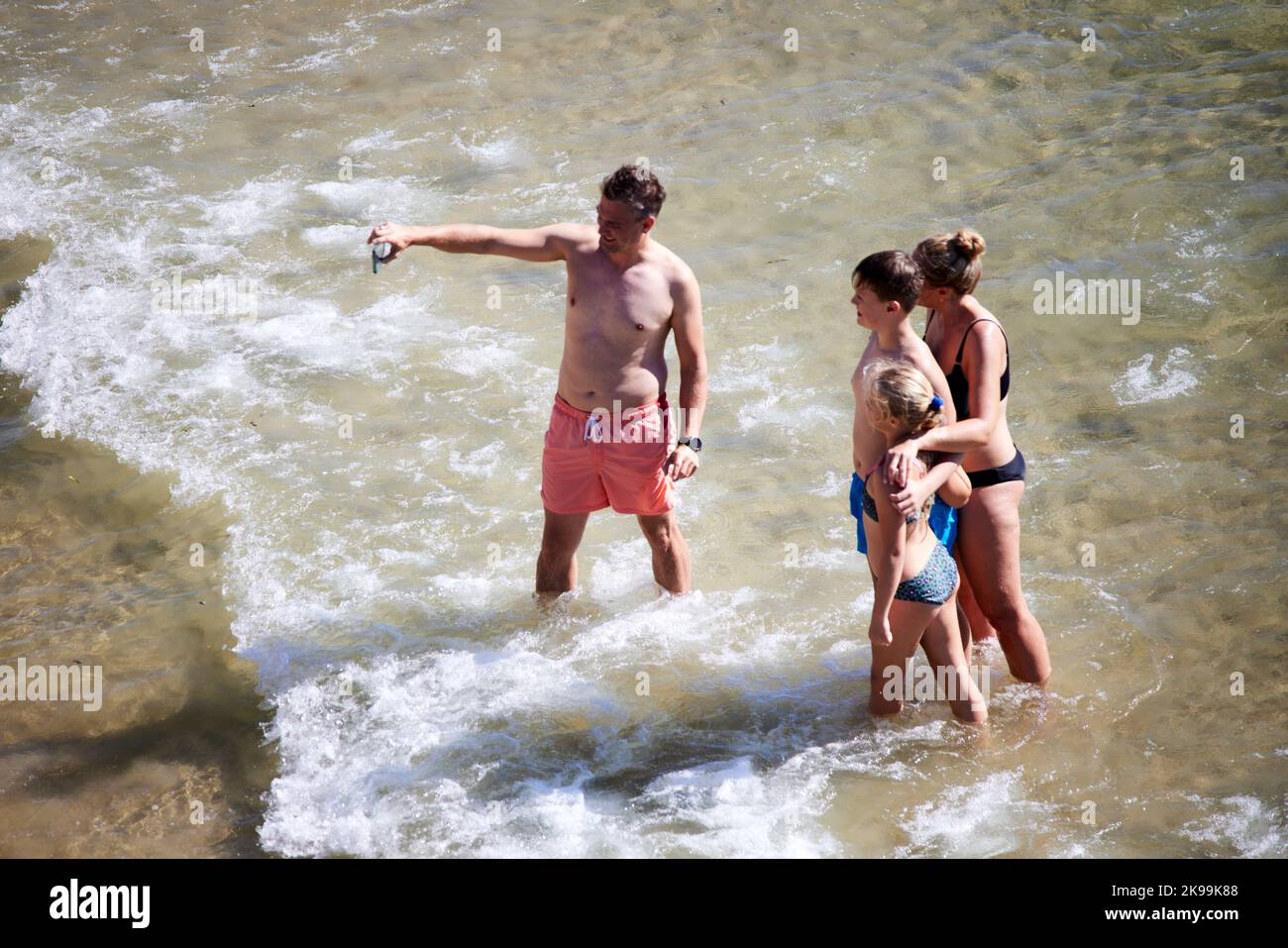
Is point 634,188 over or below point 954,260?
over

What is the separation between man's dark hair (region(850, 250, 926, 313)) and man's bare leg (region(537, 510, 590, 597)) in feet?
5.91

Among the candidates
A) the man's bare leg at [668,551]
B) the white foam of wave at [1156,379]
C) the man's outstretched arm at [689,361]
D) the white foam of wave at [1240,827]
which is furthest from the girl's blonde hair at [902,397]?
the white foam of wave at [1156,379]

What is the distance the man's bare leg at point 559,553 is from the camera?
17.2ft

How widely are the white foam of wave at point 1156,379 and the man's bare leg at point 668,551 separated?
3.15m

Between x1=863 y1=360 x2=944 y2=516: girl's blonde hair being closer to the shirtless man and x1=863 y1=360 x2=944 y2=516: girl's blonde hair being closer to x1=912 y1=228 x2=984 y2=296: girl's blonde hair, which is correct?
x1=912 y1=228 x2=984 y2=296: girl's blonde hair

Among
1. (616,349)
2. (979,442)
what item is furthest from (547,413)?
(979,442)

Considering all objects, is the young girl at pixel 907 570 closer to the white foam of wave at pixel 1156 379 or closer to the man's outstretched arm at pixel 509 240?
the man's outstretched arm at pixel 509 240

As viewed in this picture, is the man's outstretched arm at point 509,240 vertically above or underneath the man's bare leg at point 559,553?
above

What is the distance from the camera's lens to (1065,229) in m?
8.54

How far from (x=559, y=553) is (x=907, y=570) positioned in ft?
5.94

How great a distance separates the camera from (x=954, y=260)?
4.22 metres

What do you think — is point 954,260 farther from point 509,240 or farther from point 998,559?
point 509,240

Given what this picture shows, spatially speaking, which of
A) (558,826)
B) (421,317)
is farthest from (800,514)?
(421,317)

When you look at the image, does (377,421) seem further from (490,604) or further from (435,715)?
(435,715)
